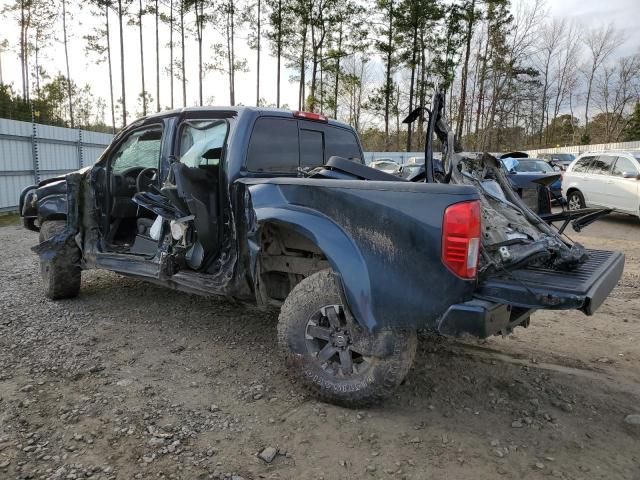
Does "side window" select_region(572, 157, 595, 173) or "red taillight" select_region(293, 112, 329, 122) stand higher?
"red taillight" select_region(293, 112, 329, 122)

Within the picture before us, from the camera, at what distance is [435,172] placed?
3.44m

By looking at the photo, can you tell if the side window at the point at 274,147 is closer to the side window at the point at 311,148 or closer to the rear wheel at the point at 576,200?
the side window at the point at 311,148

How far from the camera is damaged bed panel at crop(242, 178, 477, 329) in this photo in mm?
2439

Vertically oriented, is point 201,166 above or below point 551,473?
above

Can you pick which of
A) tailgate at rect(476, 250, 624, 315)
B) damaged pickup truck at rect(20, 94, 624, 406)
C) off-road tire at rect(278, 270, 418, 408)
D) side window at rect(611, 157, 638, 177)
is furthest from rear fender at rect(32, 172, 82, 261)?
side window at rect(611, 157, 638, 177)

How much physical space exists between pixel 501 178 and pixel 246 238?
2.03m

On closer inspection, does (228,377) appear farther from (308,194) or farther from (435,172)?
(435,172)

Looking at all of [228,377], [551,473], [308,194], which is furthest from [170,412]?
[551,473]

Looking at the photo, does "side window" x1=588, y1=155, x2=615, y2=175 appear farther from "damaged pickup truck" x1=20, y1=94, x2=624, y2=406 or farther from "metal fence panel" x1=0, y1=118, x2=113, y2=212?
"metal fence panel" x1=0, y1=118, x2=113, y2=212

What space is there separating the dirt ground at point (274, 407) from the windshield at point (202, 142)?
1474 mm

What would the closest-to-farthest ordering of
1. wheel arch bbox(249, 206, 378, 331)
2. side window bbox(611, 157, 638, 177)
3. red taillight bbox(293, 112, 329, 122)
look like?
wheel arch bbox(249, 206, 378, 331) < red taillight bbox(293, 112, 329, 122) < side window bbox(611, 157, 638, 177)

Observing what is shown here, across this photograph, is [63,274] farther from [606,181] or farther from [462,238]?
[606,181]

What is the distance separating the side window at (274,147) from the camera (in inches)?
145

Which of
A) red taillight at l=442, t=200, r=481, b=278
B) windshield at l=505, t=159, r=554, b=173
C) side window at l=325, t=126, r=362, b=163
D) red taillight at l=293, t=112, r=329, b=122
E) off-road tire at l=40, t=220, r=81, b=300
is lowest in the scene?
off-road tire at l=40, t=220, r=81, b=300
